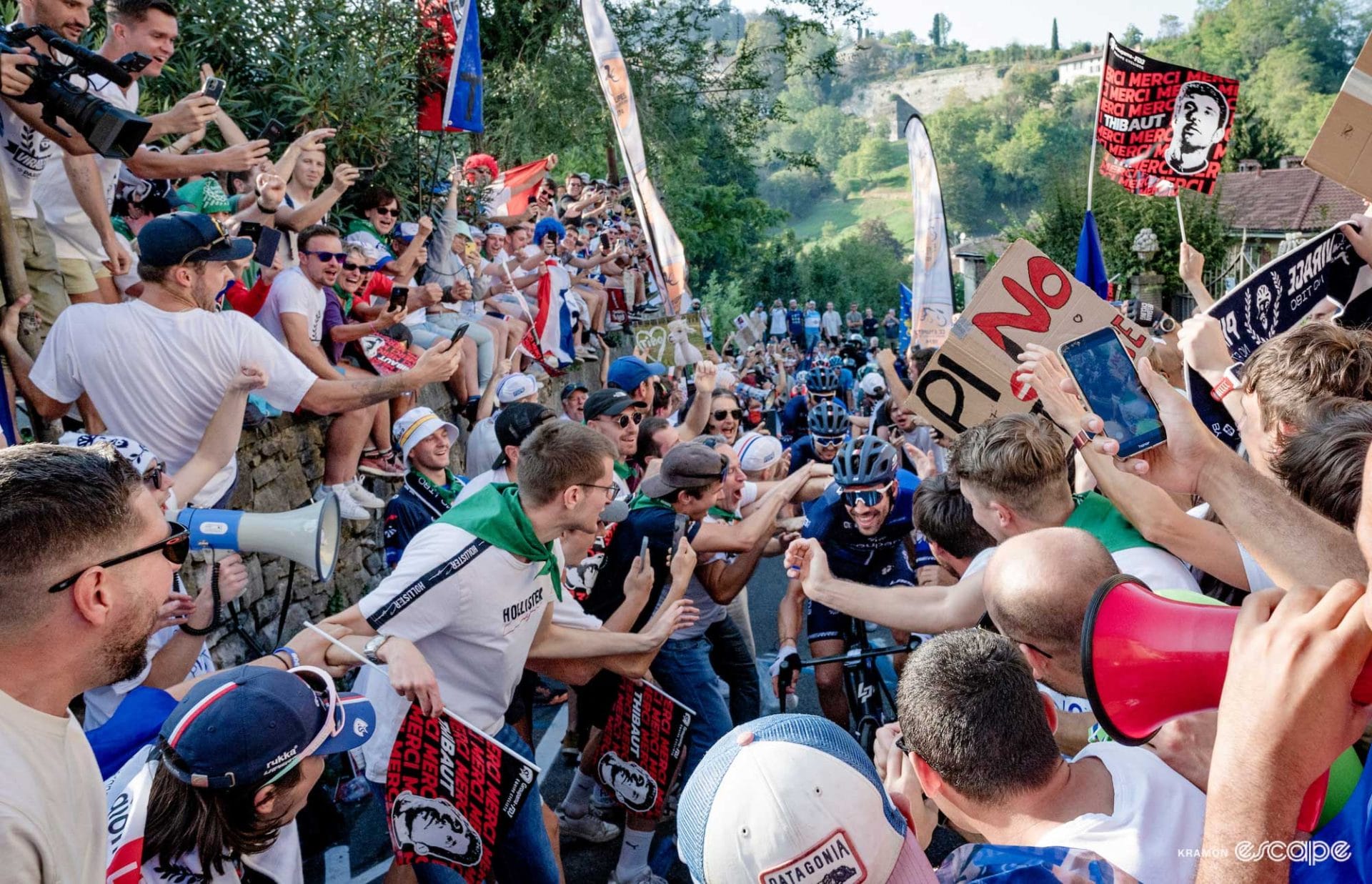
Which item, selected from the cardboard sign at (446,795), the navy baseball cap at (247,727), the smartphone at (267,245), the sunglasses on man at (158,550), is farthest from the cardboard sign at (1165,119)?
the sunglasses on man at (158,550)

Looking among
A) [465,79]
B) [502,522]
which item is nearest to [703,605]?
A: [502,522]

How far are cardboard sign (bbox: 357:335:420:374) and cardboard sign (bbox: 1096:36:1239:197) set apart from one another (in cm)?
638

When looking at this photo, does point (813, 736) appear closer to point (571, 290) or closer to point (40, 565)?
point (40, 565)

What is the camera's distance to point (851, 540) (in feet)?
18.9

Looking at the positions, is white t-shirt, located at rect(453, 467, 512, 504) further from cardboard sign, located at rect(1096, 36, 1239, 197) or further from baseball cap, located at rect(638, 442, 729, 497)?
cardboard sign, located at rect(1096, 36, 1239, 197)

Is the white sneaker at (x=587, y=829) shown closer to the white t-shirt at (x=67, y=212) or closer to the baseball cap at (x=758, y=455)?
the baseball cap at (x=758, y=455)

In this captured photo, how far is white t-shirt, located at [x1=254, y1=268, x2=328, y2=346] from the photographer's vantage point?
22.0 ft

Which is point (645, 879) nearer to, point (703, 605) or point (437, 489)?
point (703, 605)

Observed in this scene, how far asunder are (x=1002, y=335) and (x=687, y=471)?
5.01ft

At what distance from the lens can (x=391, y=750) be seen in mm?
3582

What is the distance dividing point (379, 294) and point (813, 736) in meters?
7.20

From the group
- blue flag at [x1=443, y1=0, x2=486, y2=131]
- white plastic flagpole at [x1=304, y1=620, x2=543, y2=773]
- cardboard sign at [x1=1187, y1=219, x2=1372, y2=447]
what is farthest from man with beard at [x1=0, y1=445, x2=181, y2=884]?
blue flag at [x1=443, y1=0, x2=486, y2=131]

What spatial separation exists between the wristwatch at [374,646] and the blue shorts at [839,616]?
2634mm

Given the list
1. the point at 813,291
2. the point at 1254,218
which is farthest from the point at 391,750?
the point at 813,291
